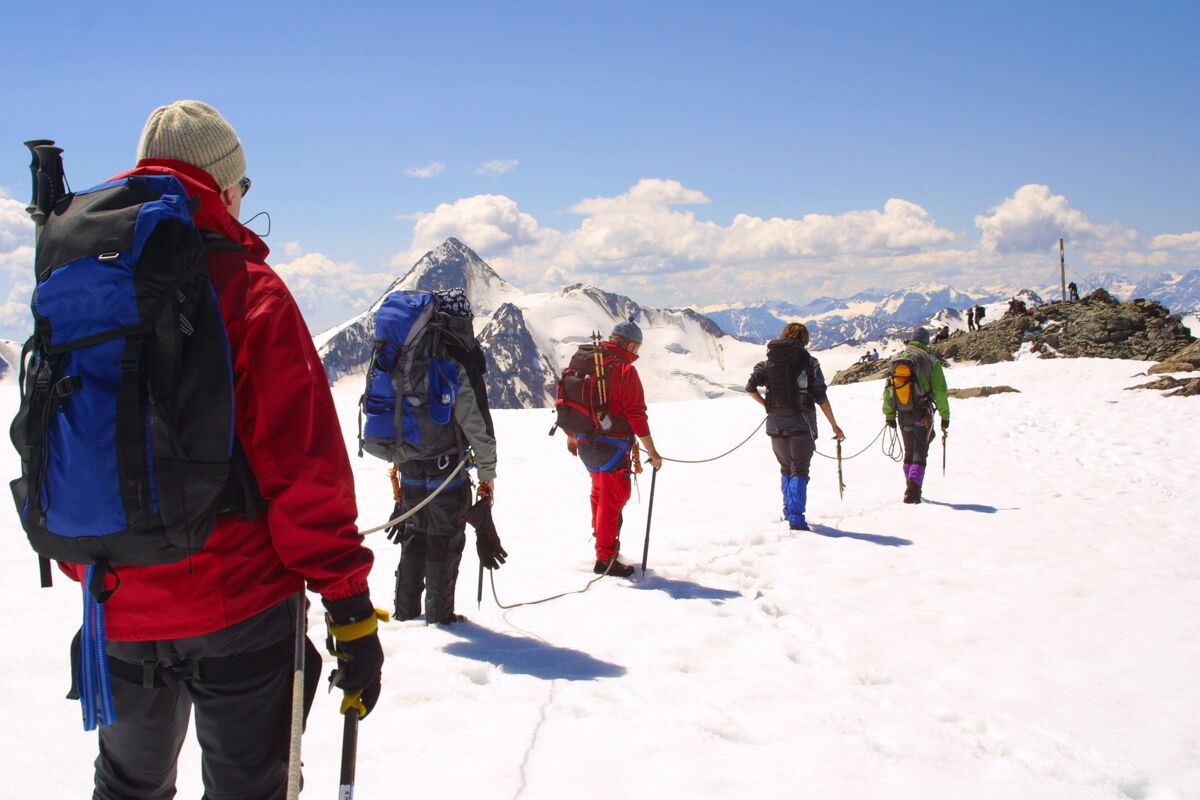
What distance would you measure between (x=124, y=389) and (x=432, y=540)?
13.3 ft

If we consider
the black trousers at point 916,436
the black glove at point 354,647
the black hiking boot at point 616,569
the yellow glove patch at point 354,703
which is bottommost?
the black hiking boot at point 616,569

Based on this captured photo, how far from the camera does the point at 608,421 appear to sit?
25.8 feet

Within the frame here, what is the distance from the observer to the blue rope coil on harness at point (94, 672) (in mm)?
2402

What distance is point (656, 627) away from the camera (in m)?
6.45

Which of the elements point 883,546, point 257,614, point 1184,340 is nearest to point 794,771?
point 257,614

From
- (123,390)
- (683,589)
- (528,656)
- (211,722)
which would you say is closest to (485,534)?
(528,656)

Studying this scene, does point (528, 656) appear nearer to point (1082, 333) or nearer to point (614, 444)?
point (614, 444)

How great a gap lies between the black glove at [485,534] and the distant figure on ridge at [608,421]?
1.91 m

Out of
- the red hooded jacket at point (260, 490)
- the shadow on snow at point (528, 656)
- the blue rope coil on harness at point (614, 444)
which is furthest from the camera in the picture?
the blue rope coil on harness at point (614, 444)

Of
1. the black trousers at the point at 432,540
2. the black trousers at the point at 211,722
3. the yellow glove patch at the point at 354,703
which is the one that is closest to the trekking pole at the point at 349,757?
the yellow glove patch at the point at 354,703

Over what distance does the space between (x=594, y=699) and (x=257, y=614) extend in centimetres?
296

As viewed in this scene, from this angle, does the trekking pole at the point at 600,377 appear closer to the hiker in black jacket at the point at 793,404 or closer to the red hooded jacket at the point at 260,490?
the hiker in black jacket at the point at 793,404

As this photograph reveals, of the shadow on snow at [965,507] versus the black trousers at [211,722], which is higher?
the black trousers at [211,722]

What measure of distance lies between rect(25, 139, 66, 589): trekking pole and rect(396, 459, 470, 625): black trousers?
3.54 m
